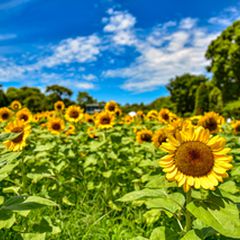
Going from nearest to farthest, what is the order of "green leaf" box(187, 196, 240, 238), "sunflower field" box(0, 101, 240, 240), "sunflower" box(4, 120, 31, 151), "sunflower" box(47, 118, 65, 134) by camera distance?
1. "green leaf" box(187, 196, 240, 238)
2. "sunflower field" box(0, 101, 240, 240)
3. "sunflower" box(4, 120, 31, 151)
4. "sunflower" box(47, 118, 65, 134)

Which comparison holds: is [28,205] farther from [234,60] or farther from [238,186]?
[234,60]

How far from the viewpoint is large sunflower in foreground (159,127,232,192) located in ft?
6.37

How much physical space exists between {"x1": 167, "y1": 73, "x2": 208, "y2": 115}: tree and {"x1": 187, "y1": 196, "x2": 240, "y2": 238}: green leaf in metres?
49.6

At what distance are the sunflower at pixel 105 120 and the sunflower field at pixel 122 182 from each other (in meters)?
0.02

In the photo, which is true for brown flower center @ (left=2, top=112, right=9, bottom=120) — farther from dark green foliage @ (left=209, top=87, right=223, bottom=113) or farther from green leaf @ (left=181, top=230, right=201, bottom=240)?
dark green foliage @ (left=209, top=87, right=223, bottom=113)

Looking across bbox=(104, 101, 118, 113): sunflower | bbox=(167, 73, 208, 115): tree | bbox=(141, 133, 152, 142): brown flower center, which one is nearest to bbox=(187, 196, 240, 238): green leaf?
bbox=(141, 133, 152, 142): brown flower center

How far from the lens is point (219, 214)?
180cm

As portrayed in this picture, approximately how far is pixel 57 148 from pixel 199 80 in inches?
2041

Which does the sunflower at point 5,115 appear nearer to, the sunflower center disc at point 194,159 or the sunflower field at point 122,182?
the sunflower field at point 122,182

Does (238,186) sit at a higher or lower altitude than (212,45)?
lower

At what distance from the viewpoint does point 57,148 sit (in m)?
5.54

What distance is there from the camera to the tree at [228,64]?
3164 centimetres

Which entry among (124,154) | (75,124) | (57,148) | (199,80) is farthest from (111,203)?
(199,80)

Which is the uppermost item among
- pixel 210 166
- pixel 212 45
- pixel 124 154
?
pixel 212 45
